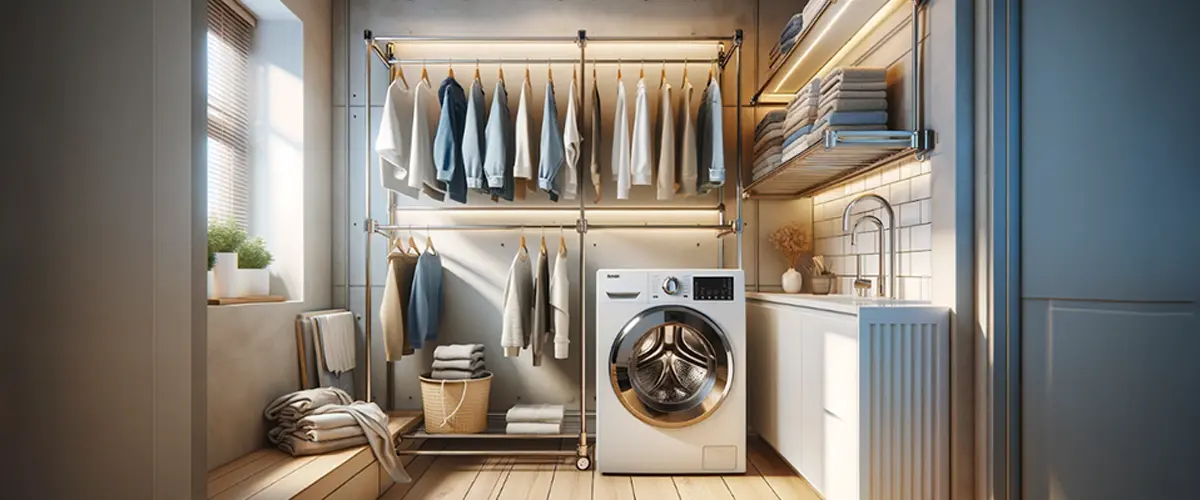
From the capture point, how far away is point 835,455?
2098mm

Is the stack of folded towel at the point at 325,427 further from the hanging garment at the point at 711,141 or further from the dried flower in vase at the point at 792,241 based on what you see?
the dried flower in vase at the point at 792,241

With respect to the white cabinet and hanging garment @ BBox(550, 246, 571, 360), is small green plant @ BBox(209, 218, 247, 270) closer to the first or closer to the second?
hanging garment @ BBox(550, 246, 571, 360)

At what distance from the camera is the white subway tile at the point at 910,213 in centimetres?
224

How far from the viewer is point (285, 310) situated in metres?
2.77

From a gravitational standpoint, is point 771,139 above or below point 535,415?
above

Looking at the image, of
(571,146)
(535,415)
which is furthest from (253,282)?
(571,146)

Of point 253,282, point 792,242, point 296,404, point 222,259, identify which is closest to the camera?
point 222,259

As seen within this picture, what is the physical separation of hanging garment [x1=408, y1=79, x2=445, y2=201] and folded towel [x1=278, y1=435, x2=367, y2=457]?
112 cm

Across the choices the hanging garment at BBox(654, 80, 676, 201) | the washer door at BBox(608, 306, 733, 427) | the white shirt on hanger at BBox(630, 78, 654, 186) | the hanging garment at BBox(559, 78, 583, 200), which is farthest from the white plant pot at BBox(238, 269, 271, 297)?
the hanging garment at BBox(654, 80, 676, 201)

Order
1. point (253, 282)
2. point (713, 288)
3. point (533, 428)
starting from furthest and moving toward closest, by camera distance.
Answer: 1. point (533, 428)
2. point (713, 288)
3. point (253, 282)

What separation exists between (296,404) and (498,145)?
1365mm

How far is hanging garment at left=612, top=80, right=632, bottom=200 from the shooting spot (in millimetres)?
2967

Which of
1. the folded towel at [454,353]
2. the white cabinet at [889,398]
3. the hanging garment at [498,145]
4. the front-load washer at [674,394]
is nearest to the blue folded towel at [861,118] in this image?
the white cabinet at [889,398]
